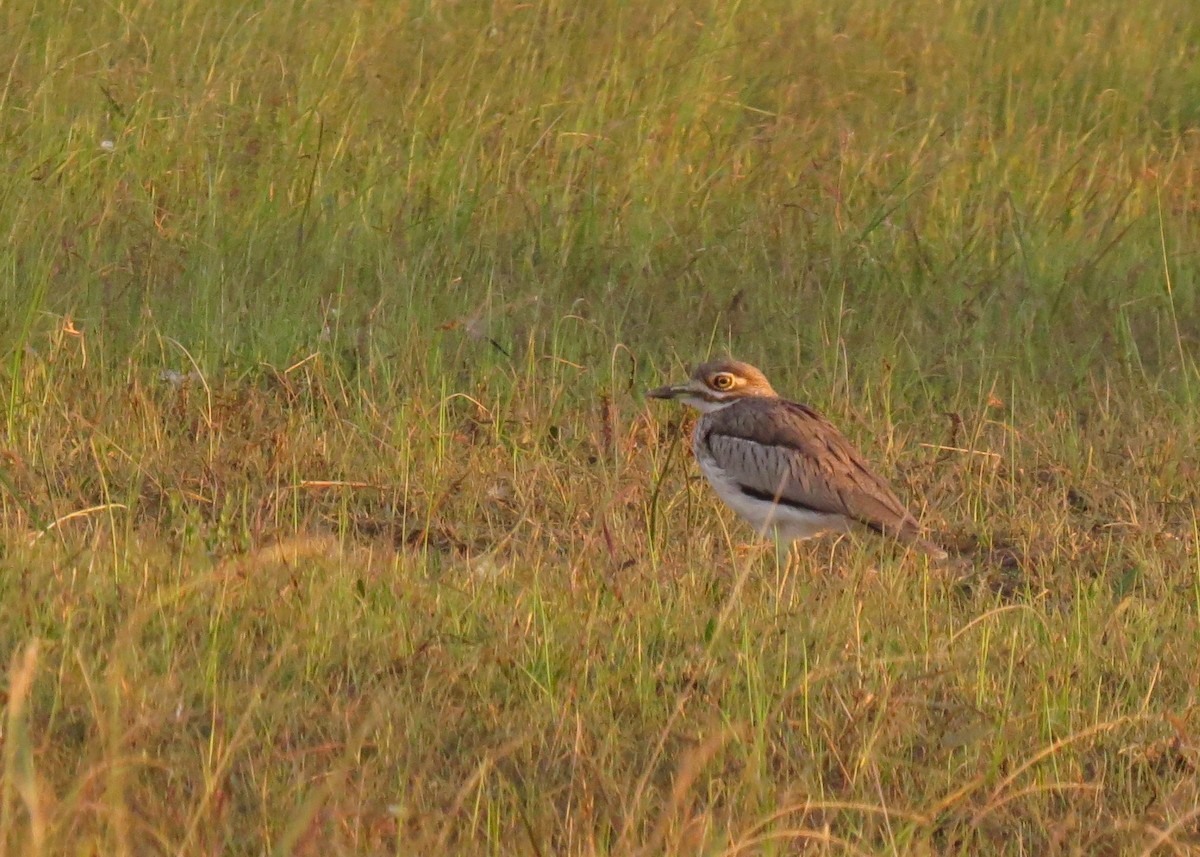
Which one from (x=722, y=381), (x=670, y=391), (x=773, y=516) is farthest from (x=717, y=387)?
(x=773, y=516)

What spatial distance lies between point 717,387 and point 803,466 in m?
0.70

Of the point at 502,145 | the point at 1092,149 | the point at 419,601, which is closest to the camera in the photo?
the point at 419,601

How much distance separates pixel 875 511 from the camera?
593 centimetres

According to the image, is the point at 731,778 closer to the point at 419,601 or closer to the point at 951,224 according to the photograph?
the point at 419,601

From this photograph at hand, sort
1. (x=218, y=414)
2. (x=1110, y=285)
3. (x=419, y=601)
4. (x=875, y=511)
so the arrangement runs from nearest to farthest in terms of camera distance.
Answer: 1. (x=419, y=601)
2. (x=875, y=511)
3. (x=218, y=414)
4. (x=1110, y=285)

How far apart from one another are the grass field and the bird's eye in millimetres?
337

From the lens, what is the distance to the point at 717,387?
21.8 feet

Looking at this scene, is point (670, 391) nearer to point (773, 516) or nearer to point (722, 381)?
point (722, 381)

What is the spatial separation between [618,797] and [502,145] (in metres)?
5.43

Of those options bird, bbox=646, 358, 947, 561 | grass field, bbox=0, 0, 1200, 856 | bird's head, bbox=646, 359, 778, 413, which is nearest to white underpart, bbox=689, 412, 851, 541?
bird, bbox=646, 358, 947, 561

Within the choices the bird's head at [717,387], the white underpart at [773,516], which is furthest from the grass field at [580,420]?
the bird's head at [717,387]

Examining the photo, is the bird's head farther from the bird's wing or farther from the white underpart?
the white underpart

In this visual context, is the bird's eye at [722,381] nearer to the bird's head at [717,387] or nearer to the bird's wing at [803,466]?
the bird's head at [717,387]

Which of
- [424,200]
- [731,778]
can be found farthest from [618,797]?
[424,200]
